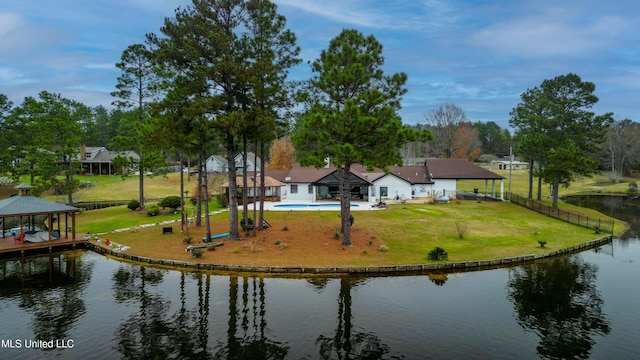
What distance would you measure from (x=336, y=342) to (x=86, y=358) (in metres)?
8.78

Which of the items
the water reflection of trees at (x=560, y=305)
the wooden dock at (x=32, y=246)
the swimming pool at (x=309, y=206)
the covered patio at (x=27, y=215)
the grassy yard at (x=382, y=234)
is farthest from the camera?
the swimming pool at (x=309, y=206)

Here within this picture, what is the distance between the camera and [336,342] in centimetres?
1527

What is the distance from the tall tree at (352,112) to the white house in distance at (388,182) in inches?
885

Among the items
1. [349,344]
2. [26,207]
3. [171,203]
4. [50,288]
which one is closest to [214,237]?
[50,288]

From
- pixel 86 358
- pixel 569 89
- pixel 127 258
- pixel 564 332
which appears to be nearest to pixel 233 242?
pixel 127 258

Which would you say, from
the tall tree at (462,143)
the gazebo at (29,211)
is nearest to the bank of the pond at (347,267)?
the gazebo at (29,211)

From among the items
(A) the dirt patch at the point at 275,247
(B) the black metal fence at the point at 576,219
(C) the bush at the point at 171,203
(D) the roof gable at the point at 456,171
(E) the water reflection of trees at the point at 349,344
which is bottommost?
(E) the water reflection of trees at the point at 349,344

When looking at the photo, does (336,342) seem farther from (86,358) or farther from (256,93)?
(256,93)

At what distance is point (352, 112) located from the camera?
83.0 feet

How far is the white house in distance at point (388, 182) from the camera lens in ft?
166

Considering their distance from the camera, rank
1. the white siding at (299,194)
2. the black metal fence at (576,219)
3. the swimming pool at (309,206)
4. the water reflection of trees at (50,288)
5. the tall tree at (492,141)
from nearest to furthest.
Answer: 1. the water reflection of trees at (50,288)
2. the black metal fence at (576,219)
3. the swimming pool at (309,206)
4. the white siding at (299,194)
5. the tall tree at (492,141)

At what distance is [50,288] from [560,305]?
84.1 ft

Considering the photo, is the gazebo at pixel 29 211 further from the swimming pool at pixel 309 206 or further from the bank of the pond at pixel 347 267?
the swimming pool at pixel 309 206

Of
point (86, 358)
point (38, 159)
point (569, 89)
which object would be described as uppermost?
point (569, 89)
